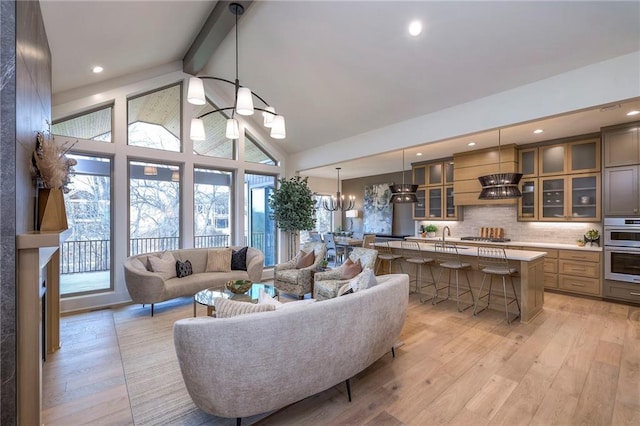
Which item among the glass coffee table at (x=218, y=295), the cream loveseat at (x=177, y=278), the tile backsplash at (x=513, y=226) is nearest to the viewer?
the glass coffee table at (x=218, y=295)

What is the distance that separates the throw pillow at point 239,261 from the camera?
518cm

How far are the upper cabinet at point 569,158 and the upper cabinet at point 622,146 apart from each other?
A: 1.28ft

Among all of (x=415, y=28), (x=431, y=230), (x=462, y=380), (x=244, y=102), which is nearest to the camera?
(x=462, y=380)

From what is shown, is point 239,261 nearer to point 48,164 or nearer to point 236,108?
point 236,108

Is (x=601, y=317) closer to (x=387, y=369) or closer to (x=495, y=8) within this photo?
(x=387, y=369)

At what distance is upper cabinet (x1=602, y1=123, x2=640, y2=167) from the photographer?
4332mm

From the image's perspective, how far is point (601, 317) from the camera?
3.94 metres

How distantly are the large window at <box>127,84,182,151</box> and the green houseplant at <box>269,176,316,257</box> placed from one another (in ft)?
7.12

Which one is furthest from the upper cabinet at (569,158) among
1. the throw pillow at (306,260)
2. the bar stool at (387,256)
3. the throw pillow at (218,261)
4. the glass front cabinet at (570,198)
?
the throw pillow at (218,261)

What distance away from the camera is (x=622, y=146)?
4449 millimetres

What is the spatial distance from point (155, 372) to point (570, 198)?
6.99 metres

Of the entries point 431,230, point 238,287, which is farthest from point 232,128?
point 431,230

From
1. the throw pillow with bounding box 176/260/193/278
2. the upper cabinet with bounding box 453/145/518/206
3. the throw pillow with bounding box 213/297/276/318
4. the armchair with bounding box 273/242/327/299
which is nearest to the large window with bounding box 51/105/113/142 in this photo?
the throw pillow with bounding box 176/260/193/278

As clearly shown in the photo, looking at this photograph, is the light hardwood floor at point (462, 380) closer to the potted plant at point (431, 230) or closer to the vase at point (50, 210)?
the vase at point (50, 210)
